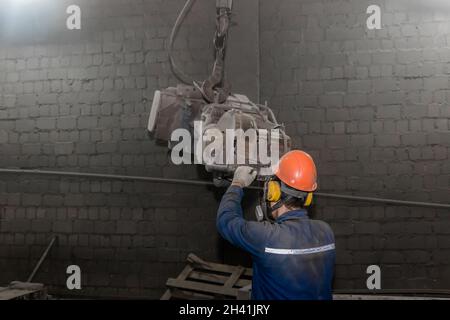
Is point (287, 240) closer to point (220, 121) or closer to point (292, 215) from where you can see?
point (292, 215)

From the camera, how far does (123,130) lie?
446 cm

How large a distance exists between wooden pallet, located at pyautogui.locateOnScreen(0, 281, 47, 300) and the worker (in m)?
2.41

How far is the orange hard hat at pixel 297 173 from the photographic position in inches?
88.4

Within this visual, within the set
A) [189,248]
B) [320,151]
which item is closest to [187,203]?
[189,248]

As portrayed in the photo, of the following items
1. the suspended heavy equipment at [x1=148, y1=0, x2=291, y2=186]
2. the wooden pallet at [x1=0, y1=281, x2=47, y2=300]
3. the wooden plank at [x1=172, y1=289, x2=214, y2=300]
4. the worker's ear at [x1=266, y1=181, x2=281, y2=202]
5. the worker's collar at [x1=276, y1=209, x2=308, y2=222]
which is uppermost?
the suspended heavy equipment at [x1=148, y1=0, x2=291, y2=186]

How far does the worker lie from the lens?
6.84ft

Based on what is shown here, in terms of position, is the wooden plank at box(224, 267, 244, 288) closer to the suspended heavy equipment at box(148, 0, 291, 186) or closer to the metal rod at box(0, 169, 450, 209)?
the metal rod at box(0, 169, 450, 209)

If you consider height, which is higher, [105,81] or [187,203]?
[105,81]

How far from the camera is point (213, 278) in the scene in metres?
4.04

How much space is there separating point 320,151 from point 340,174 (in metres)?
0.32

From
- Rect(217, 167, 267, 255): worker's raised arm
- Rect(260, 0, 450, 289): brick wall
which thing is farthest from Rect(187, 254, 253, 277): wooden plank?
Rect(217, 167, 267, 255): worker's raised arm
